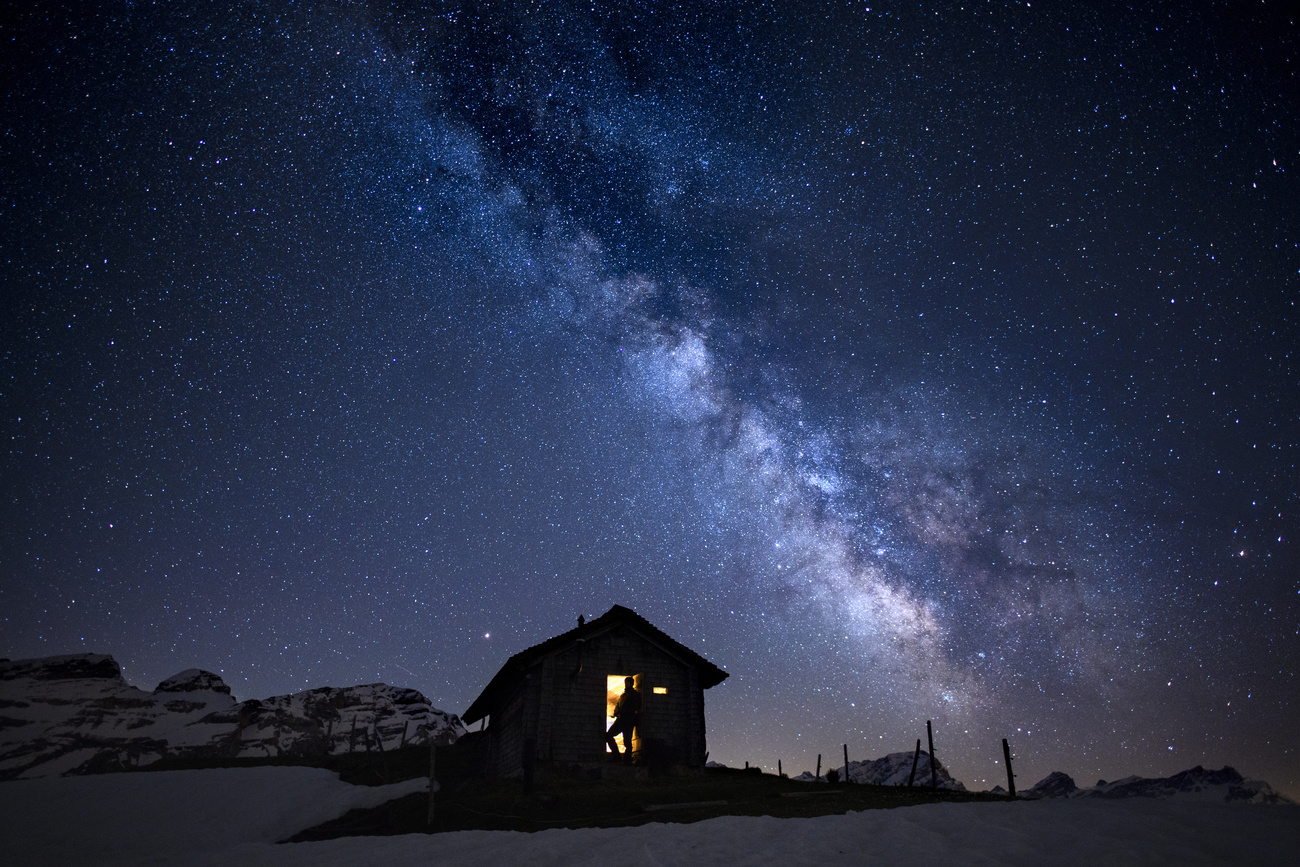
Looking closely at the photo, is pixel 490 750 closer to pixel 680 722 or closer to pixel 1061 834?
pixel 680 722

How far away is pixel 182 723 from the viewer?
528ft

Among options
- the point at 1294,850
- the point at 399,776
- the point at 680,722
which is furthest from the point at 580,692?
the point at 1294,850

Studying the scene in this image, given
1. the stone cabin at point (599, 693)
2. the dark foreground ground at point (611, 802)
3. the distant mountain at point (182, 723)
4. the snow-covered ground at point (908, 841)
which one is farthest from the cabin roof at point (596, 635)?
the distant mountain at point (182, 723)

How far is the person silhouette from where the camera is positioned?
20703 millimetres

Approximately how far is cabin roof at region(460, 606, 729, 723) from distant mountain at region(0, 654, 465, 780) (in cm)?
8672

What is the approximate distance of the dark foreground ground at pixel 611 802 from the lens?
1289 cm

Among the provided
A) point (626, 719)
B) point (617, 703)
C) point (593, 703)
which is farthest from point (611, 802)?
point (617, 703)

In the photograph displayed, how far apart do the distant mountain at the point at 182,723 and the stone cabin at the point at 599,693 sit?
88686 millimetres

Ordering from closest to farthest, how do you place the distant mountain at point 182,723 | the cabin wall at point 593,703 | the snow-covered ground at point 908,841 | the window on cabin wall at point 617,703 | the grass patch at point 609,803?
the snow-covered ground at point 908,841 → the grass patch at point 609,803 → the cabin wall at point 593,703 → the window on cabin wall at point 617,703 → the distant mountain at point 182,723

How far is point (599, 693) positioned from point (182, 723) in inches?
7672

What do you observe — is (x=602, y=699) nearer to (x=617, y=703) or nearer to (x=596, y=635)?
(x=617, y=703)

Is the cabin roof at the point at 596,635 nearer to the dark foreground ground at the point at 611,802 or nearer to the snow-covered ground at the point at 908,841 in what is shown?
the dark foreground ground at the point at 611,802

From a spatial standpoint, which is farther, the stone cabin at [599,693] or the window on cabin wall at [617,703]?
the window on cabin wall at [617,703]

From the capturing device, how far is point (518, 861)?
877 centimetres
